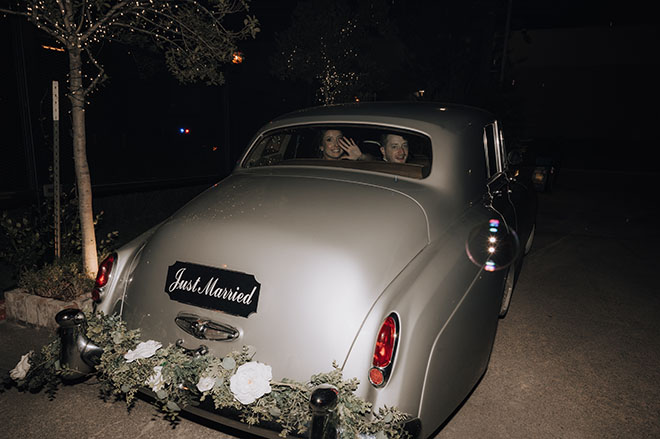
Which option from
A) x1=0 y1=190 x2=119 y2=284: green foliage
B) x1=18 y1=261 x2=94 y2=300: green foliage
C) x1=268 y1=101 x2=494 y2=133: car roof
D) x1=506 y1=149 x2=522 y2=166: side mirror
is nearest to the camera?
x1=268 y1=101 x2=494 y2=133: car roof

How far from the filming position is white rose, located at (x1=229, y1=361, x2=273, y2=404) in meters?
1.95

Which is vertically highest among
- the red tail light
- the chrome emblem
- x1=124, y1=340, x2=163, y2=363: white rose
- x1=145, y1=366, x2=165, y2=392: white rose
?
the red tail light

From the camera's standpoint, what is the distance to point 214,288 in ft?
7.55

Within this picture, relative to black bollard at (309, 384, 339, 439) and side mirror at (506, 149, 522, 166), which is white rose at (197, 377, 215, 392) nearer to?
black bollard at (309, 384, 339, 439)

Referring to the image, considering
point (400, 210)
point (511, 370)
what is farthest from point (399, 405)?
point (511, 370)

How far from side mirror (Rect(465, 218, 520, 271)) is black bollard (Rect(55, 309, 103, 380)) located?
2.28 metres

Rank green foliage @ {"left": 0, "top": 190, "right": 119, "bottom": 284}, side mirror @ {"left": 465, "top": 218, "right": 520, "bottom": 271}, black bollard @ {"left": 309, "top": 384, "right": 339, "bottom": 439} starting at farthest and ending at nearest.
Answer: green foliage @ {"left": 0, "top": 190, "right": 119, "bottom": 284} < side mirror @ {"left": 465, "top": 218, "right": 520, "bottom": 271} < black bollard @ {"left": 309, "top": 384, "right": 339, "bottom": 439}

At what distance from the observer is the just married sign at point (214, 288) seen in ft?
7.36

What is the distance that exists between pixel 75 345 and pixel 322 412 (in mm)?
1586

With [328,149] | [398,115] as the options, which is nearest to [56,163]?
[328,149]

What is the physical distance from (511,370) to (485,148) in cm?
184

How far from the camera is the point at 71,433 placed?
270cm

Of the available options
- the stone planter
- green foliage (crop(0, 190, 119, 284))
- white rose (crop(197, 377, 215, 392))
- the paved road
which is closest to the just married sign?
white rose (crop(197, 377, 215, 392))

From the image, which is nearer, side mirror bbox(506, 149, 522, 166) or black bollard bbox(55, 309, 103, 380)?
black bollard bbox(55, 309, 103, 380)
